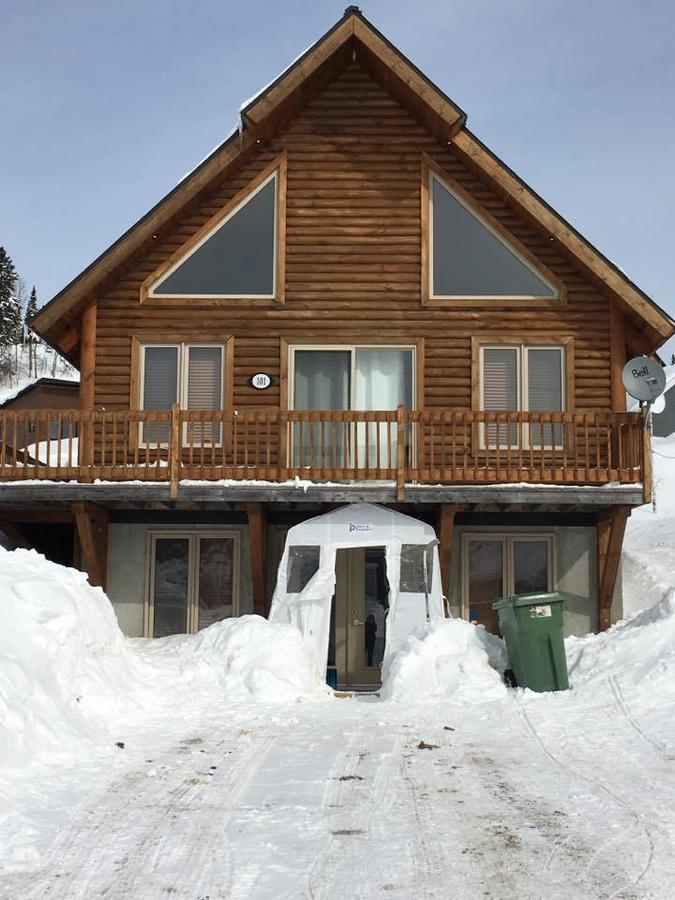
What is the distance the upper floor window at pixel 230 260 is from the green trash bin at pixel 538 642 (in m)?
7.01

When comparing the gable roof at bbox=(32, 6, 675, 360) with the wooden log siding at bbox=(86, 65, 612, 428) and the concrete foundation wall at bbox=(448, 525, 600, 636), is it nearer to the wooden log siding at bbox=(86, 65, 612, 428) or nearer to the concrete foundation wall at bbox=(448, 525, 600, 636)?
the wooden log siding at bbox=(86, 65, 612, 428)

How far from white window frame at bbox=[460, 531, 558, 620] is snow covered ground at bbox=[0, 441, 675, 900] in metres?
2.33

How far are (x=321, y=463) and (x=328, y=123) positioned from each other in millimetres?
5904

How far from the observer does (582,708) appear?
33.0 feet

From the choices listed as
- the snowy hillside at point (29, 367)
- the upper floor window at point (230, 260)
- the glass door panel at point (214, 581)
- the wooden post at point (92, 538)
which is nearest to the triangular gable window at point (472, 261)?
the upper floor window at point (230, 260)

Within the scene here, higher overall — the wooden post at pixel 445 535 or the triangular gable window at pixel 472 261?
the triangular gable window at pixel 472 261

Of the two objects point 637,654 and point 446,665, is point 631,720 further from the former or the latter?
point 446,665

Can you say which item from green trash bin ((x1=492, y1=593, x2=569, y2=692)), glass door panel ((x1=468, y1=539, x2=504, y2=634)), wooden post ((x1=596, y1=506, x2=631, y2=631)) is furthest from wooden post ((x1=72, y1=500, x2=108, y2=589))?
wooden post ((x1=596, y1=506, x2=631, y2=631))

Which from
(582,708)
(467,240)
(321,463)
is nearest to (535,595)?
(582,708)

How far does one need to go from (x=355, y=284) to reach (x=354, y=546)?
4.44 metres

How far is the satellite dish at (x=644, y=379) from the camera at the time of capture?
13789 mm

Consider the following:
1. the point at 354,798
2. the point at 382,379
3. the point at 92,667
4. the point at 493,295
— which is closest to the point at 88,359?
the point at 382,379

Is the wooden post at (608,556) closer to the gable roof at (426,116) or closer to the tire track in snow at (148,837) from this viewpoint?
the gable roof at (426,116)

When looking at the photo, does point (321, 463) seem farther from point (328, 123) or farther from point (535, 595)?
point (328, 123)
